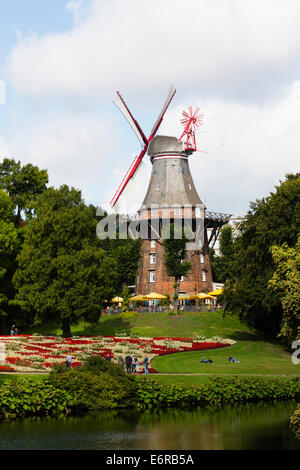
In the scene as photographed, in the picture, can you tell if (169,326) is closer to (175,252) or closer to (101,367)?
(175,252)

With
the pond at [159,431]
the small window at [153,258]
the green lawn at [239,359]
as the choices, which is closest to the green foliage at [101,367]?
the pond at [159,431]

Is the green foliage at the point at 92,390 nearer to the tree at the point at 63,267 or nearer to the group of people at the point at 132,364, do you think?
the group of people at the point at 132,364

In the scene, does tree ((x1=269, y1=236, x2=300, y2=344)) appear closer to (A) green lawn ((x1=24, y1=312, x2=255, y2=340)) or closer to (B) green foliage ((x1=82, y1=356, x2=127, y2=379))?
(B) green foliage ((x1=82, y1=356, x2=127, y2=379))

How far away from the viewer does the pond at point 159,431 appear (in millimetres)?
23734

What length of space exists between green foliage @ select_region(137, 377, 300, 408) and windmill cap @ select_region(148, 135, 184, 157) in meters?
51.2

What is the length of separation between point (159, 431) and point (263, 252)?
30892 mm

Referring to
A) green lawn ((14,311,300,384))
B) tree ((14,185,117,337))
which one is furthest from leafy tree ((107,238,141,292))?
tree ((14,185,117,337))

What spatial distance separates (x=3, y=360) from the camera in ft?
129

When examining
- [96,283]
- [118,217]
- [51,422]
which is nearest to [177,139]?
[118,217]

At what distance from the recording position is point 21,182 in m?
64.5

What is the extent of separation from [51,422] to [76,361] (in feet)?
41.9

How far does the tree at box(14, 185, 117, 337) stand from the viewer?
176ft

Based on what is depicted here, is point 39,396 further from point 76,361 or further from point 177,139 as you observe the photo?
point 177,139

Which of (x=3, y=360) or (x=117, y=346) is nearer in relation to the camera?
(x=3, y=360)
